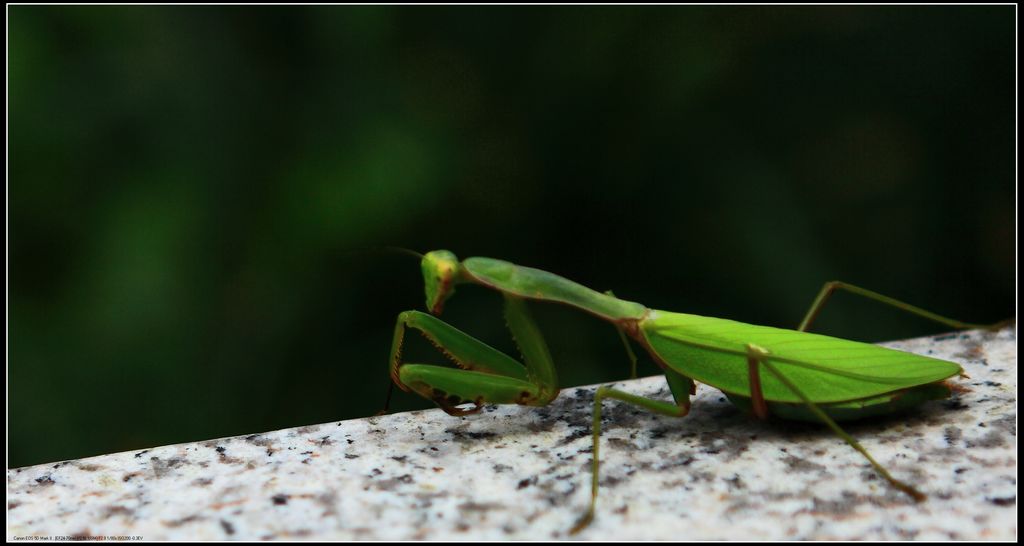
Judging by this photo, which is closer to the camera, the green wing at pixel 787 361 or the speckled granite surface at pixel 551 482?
the speckled granite surface at pixel 551 482

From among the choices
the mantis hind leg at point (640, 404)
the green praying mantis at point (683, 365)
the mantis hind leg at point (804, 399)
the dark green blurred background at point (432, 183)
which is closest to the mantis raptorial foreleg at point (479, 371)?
the green praying mantis at point (683, 365)

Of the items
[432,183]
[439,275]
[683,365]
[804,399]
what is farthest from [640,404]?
[432,183]

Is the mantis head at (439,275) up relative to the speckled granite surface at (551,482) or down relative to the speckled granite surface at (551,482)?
up

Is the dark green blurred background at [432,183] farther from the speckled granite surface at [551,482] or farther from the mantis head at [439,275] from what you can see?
the speckled granite surface at [551,482]

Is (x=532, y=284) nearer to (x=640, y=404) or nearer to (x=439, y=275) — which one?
(x=439, y=275)

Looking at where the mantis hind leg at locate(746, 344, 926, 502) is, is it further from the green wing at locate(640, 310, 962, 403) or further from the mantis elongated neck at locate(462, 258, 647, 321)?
the mantis elongated neck at locate(462, 258, 647, 321)

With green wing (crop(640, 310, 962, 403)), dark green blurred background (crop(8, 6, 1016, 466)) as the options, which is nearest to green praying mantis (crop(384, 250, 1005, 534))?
green wing (crop(640, 310, 962, 403))
